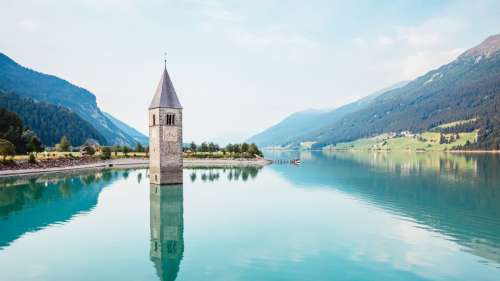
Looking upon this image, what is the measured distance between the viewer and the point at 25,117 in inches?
6324

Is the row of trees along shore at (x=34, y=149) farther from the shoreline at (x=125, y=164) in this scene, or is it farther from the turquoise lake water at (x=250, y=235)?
the turquoise lake water at (x=250, y=235)

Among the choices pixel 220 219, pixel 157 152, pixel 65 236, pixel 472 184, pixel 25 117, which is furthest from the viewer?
pixel 25 117

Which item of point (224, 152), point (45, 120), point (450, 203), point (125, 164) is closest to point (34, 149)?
point (125, 164)

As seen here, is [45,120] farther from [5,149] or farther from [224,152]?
[5,149]

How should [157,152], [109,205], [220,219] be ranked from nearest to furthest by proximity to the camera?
1. [220,219]
2. [109,205]
3. [157,152]

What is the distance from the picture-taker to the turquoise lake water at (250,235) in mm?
21266

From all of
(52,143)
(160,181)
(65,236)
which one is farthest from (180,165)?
(52,143)

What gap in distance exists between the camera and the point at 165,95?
56406 millimetres

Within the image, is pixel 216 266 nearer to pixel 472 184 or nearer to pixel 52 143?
pixel 472 184

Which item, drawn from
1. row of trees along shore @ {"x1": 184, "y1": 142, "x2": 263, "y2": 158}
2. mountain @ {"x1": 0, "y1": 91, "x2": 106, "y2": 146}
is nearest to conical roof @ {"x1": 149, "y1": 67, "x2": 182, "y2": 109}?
row of trees along shore @ {"x1": 184, "y1": 142, "x2": 263, "y2": 158}

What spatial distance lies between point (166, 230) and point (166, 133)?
2592 centimetres

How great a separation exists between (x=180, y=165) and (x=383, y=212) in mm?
30162

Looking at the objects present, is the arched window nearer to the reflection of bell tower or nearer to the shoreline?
the reflection of bell tower

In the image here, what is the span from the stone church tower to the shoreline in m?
35.6
